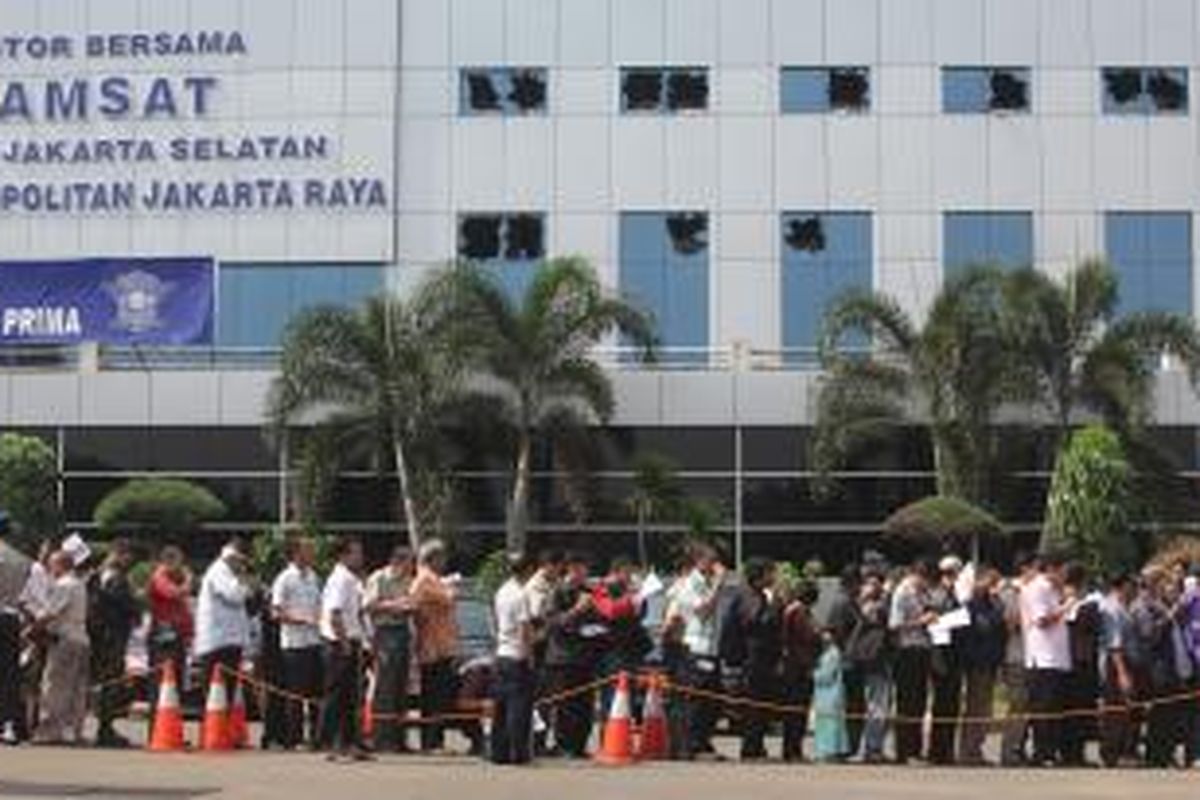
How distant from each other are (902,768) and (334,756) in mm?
4691

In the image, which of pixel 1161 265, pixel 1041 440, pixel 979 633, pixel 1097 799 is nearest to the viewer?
pixel 1097 799

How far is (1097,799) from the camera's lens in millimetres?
17266

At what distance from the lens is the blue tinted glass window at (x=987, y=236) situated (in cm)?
5191

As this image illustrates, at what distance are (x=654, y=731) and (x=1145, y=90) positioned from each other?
3509cm

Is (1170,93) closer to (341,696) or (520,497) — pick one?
(520,497)

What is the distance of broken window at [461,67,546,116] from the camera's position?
52812 mm

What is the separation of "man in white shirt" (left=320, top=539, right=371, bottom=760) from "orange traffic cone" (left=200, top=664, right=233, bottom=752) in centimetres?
96

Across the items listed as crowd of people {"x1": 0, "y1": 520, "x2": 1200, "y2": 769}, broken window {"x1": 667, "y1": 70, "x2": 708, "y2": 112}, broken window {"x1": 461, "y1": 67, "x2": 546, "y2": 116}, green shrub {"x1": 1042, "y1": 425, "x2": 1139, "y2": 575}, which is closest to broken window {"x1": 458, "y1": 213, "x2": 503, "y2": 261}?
broken window {"x1": 461, "y1": 67, "x2": 546, "y2": 116}

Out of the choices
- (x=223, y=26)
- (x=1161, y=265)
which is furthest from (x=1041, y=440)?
(x=223, y=26)

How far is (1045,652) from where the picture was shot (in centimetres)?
2061

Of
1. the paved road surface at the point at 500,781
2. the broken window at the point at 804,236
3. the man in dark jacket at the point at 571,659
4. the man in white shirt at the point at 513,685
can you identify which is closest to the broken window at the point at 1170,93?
the broken window at the point at 804,236

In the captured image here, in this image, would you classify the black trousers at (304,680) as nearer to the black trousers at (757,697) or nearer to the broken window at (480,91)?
the black trousers at (757,697)

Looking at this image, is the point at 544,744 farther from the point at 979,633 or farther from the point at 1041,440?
the point at 1041,440

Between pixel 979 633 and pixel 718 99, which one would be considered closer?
pixel 979 633
